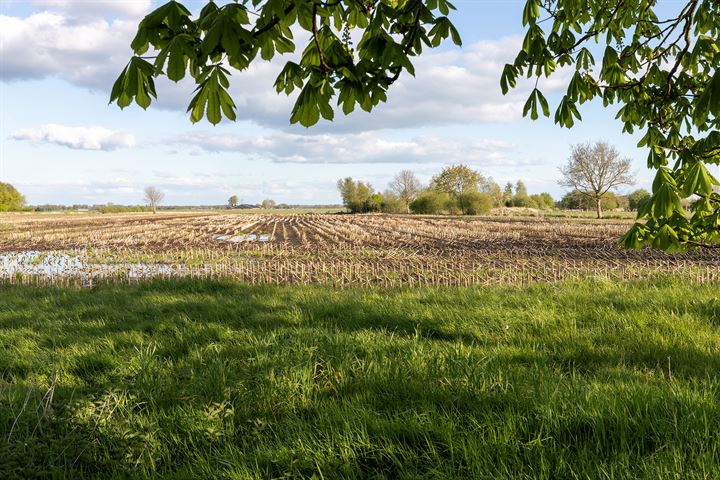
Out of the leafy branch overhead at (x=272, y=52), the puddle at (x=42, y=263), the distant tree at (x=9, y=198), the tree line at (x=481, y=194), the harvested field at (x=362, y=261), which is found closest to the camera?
the leafy branch overhead at (x=272, y=52)

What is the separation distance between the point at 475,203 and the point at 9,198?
11052cm

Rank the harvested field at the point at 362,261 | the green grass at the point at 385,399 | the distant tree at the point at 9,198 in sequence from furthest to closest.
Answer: the distant tree at the point at 9,198 → the harvested field at the point at 362,261 → the green grass at the point at 385,399

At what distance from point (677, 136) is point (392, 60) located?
4.22 m

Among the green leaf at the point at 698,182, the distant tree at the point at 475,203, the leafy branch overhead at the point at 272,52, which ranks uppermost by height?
the distant tree at the point at 475,203

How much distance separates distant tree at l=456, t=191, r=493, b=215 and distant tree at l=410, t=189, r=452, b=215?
483 cm

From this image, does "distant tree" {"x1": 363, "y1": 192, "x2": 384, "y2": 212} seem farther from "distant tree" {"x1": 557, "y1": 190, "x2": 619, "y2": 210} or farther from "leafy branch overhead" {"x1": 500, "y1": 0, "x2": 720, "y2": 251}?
"leafy branch overhead" {"x1": 500, "y1": 0, "x2": 720, "y2": 251}

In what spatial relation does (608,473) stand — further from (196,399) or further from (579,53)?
(579,53)

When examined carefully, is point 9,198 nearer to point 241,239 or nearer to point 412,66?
point 241,239

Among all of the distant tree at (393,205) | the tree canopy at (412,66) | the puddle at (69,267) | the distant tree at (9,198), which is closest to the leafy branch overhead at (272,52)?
the tree canopy at (412,66)

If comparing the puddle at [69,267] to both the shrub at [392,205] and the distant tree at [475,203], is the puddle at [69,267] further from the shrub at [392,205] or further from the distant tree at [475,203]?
the shrub at [392,205]

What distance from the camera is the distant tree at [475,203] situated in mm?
77688

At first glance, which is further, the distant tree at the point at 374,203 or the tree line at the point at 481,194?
the distant tree at the point at 374,203

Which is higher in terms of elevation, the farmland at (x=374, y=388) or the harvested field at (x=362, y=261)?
the farmland at (x=374, y=388)

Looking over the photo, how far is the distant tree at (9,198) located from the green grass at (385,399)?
127 metres
